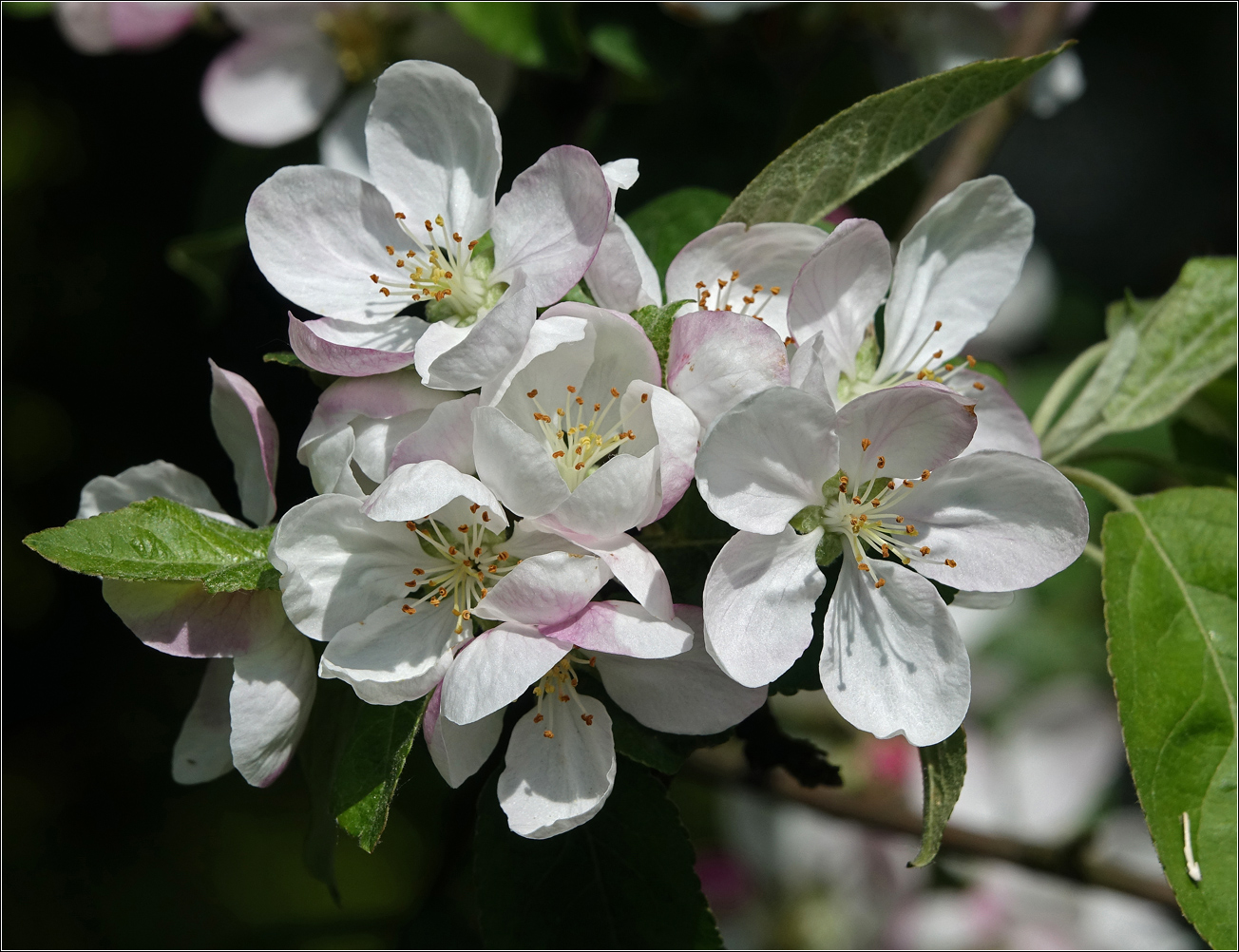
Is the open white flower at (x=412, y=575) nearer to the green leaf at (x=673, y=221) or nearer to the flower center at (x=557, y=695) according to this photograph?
the flower center at (x=557, y=695)

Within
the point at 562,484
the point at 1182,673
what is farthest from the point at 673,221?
the point at 1182,673

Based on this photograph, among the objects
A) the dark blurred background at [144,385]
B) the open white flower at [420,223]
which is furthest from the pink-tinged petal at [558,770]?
the dark blurred background at [144,385]

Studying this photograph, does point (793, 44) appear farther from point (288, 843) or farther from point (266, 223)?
point (288, 843)

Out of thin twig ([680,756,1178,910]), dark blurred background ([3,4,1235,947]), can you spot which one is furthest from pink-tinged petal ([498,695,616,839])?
dark blurred background ([3,4,1235,947])

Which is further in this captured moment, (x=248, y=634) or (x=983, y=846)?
Answer: (x=983, y=846)

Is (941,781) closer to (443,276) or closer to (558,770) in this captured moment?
(558,770)

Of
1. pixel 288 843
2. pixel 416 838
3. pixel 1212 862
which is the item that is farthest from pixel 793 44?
pixel 288 843
